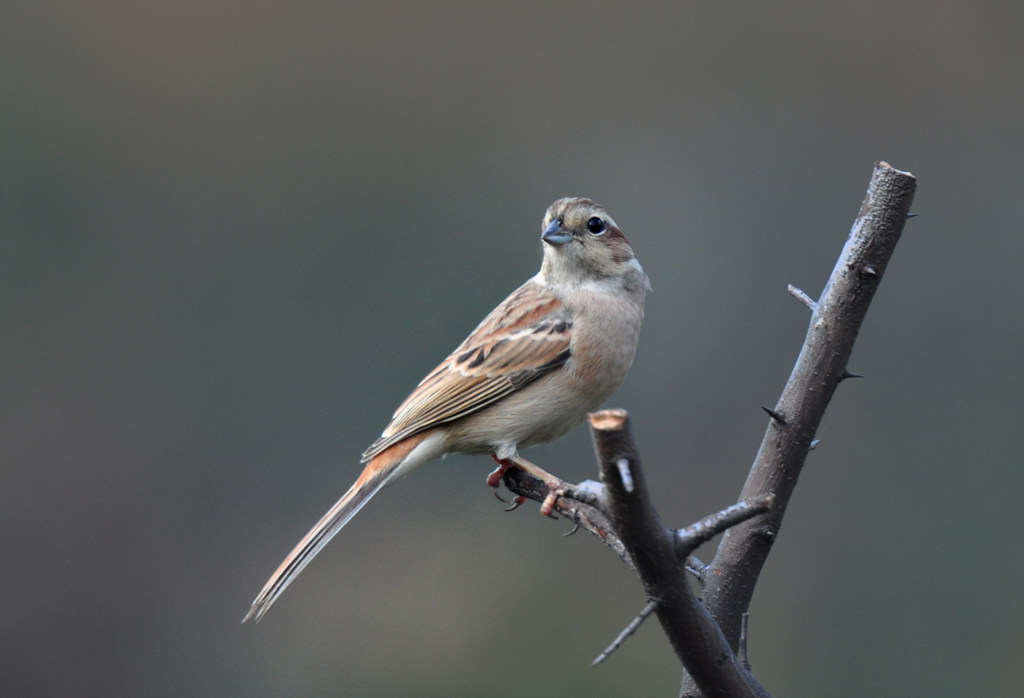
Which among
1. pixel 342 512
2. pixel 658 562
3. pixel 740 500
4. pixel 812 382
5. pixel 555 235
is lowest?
pixel 342 512

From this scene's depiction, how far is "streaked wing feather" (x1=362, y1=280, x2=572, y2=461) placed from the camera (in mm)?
4516

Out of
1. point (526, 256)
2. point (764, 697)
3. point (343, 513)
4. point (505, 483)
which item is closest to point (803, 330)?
point (526, 256)

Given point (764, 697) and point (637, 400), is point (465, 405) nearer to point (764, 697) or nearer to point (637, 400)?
point (764, 697)

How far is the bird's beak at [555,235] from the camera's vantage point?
4.73 meters

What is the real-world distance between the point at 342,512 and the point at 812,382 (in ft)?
7.07

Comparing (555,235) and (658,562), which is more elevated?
(555,235)

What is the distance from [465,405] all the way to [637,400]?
350 cm

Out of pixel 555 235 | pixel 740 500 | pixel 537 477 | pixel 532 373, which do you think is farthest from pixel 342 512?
pixel 740 500

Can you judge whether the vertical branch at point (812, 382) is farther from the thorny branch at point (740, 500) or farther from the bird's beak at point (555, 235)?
the bird's beak at point (555, 235)

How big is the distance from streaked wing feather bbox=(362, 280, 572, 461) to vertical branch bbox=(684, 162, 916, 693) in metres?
1.48

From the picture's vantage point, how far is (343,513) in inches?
171

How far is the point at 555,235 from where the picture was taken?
4754 mm

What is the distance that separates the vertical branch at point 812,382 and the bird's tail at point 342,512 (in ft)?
5.50

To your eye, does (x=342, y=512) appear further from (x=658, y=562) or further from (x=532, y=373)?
(x=658, y=562)
